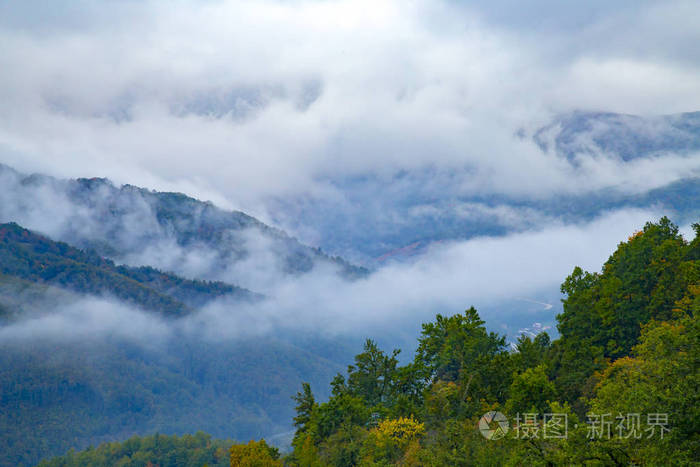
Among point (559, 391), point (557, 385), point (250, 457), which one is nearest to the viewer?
point (559, 391)

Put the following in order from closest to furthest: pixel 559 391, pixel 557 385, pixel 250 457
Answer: pixel 559 391 → pixel 557 385 → pixel 250 457

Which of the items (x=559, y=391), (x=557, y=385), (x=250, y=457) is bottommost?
(x=250, y=457)

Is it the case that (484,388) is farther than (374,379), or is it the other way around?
(374,379)

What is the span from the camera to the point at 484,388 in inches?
3031

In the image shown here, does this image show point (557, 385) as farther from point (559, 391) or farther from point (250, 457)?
point (250, 457)

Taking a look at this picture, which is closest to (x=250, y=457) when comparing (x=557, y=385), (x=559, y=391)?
(x=559, y=391)

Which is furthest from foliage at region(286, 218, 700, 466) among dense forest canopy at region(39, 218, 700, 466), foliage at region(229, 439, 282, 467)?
foliage at region(229, 439, 282, 467)

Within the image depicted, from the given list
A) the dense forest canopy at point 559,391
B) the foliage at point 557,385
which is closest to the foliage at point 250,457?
the dense forest canopy at point 559,391

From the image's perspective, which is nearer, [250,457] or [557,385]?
[557,385]

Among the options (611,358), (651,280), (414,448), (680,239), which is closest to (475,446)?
(414,448)

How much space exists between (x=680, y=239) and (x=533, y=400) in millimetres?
36077

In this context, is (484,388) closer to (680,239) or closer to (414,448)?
A: (414,448)

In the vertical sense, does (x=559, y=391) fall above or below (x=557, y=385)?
below

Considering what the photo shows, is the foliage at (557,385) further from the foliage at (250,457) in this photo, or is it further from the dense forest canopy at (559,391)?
the foliage at (250,457)
